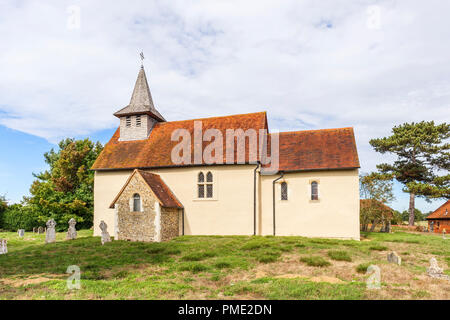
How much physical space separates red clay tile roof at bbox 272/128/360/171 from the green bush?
32.2 metres

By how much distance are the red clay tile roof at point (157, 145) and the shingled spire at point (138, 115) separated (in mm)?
602

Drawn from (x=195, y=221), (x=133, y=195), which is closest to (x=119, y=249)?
(x=133, y=195)

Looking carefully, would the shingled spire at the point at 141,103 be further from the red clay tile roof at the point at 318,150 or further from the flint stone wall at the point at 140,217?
the red clay tile roof at the point at 318,150

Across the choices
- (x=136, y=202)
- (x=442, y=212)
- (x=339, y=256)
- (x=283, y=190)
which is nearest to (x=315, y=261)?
(x=339, y=256)

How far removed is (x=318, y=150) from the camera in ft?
75.8

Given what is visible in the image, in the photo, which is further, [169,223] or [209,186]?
[209,186]

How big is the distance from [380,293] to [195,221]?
15980 millimetres

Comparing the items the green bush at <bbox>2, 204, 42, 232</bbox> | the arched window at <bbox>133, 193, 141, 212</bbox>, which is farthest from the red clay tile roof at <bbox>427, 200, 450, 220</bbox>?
the green bush at <bbox>2, 204, 42, 232</bbox>

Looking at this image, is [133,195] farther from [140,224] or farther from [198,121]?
[198,121]

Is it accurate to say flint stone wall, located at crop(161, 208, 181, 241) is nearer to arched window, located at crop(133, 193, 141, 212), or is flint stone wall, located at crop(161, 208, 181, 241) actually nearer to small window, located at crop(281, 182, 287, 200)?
arched window, located at crop(133, 193, 141, 212)

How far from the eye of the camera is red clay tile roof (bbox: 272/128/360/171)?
852 inches

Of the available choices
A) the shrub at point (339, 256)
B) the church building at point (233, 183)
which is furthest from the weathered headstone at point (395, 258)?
the church building at point (233, 183)

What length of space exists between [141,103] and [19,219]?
2484 cm

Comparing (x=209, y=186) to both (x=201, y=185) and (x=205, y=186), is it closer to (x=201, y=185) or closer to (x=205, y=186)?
(x=205, y=186)
